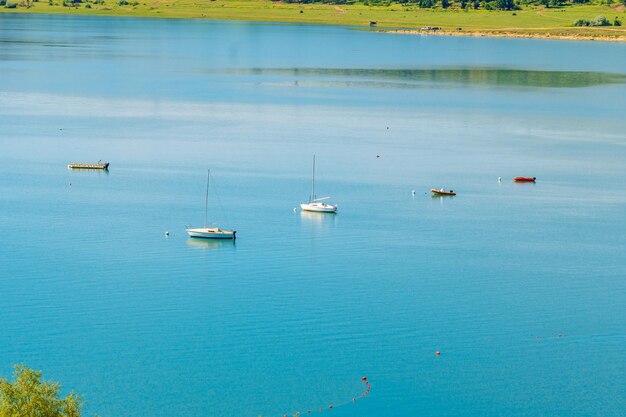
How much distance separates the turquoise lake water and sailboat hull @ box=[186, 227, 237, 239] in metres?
0.48

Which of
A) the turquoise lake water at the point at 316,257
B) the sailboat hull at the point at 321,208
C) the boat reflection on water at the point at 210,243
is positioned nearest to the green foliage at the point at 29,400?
the turquoise lake water at the point at 316,257

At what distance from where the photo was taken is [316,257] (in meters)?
56.2

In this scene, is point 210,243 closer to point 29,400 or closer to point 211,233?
point 211,233

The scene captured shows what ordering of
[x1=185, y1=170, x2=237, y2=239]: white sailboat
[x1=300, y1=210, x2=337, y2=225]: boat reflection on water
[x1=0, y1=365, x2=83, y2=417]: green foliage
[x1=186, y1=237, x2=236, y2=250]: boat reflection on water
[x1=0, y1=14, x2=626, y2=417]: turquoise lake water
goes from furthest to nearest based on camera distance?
[x1=300, y1=210, x2=337, y2=225]: boat reflection on water → [x1=185, y1=170, x2=237, y2=239]: white sailboat → [x1=186, y1=237, x2=236, y2=250]: boat reflection on water → [x1=0, y1=14, x2=626, y2=417]: turquoise lake water → [x1=0, y1=365, x2=83, y2=417]: green foliage

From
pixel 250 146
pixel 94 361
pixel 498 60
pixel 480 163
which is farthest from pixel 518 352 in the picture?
pixel 498 60

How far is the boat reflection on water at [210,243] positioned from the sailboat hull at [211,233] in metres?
0.18

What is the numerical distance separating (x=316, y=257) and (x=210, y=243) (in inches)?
245

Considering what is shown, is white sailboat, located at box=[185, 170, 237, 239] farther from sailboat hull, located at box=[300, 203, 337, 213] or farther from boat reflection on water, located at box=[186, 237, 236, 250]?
sailboat hull, located at box=[300, 203, 337, 213]

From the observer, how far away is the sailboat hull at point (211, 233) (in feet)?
193

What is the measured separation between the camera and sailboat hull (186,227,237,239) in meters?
58.7

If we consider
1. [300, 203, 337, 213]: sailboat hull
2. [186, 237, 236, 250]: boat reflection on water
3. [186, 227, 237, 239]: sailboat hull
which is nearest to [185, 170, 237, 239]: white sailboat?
[186, 227, 237, 239]: sailboat hull

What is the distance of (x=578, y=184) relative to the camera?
7456 centimetres

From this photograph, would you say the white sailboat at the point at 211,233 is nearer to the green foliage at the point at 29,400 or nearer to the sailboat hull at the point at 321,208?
the sailboat hull at the point at 321,208

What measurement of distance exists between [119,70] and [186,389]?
10653 centimetres
